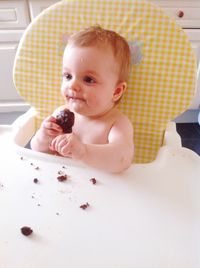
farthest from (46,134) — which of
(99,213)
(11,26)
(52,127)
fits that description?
(11,26)

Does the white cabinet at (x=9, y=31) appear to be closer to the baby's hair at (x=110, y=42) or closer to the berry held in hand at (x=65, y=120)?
the baby's hair at (x=110, y=42)

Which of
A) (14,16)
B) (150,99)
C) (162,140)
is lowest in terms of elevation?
(162,140)

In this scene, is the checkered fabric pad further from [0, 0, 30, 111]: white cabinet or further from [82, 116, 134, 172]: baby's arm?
[0, 0, 30, 111]: white cabinet

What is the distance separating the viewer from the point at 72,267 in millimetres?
451

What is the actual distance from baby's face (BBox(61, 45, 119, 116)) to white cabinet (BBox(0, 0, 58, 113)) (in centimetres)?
85

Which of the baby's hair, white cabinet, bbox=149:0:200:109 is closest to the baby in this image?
the baby's hair

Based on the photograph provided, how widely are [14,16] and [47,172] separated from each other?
1.05 meters

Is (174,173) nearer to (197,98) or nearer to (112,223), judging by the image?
(112,223)

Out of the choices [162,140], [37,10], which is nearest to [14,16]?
[37,10]

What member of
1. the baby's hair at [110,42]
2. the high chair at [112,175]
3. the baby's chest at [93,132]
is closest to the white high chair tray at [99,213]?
the high chair at [112,175]

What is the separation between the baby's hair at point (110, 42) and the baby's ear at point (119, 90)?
0.01m

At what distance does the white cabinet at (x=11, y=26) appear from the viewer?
1383 mm

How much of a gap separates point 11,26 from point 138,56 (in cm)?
95

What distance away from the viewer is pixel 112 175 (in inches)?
25.2
